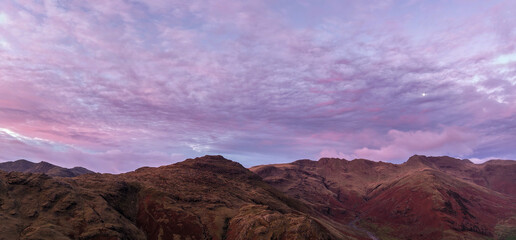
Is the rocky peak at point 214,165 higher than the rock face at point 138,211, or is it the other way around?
the rocky peak at point 214,165

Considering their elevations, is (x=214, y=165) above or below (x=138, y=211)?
above

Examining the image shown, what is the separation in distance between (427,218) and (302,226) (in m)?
139

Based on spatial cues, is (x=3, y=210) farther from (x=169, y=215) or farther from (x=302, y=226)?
(x=302, y=226)

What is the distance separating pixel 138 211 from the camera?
84.0 meters

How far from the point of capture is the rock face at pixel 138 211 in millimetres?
57156

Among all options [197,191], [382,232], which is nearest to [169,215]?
[197,191]

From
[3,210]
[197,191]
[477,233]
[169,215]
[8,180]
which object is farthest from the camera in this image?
[477,233]

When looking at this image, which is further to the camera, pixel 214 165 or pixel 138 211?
pixel 214 165

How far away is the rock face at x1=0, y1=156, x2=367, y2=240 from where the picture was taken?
57156 mm

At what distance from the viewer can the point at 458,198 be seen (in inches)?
7790

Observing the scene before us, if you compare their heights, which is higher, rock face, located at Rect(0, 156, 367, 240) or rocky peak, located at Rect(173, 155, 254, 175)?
rocky peak, located at Rect(173, 155, 254, 175)

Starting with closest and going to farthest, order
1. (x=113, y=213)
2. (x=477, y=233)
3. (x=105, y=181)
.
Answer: (x=113, y=213)
(x=105, y=181)
(x=477, y=233)

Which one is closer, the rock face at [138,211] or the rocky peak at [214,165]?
the rock face at [138,211]

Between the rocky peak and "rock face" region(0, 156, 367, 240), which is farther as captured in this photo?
the rocky peak
